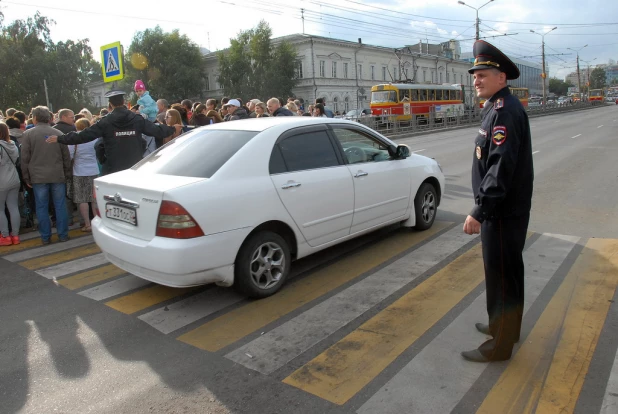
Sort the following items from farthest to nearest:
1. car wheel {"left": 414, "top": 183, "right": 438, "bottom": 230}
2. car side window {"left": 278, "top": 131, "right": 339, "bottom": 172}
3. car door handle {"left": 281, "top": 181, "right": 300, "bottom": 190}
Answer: car wheel {"left": 414, "top": 183, "right": 438, "bottom": 230} → car side window {"left": 278, "top": 131, "right": 339, "bottom": 172} → car door handle {"left": 281, "top": 181, "right": 300, "bottom": 190}

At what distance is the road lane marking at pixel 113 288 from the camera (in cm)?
466

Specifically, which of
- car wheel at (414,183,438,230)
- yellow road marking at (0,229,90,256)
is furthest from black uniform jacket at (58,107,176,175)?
car wheel at (414,183,438,230)

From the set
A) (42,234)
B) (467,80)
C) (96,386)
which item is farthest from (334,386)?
(467,80)

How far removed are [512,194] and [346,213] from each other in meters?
2.31

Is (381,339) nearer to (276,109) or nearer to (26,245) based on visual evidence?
(26,245)

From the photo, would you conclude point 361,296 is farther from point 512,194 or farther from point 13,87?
point 13,87

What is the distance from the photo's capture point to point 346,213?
5.07 metres

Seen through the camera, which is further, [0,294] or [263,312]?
[0,294]

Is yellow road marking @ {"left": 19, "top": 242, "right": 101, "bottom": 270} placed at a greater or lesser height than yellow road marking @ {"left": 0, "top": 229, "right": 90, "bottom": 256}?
lesser

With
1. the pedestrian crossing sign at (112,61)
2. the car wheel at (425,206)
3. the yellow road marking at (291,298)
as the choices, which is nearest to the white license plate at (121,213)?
the yellow road marking at (291,298)

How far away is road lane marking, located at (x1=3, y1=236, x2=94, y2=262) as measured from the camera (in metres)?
6.10

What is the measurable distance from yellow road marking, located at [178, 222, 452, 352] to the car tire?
12 centimetres

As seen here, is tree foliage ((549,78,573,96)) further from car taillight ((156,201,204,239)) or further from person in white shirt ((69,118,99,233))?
car taillight ((156,201,204,239))

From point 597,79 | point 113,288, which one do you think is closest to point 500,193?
point 113,288
